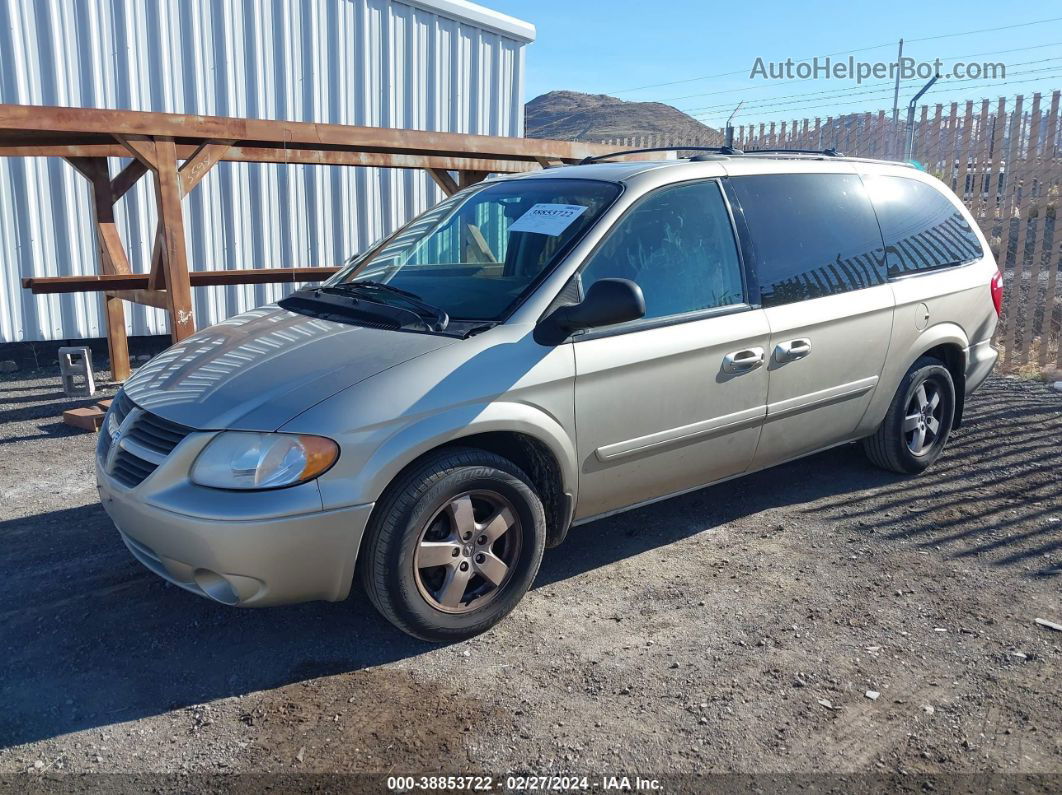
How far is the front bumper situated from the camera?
308cm

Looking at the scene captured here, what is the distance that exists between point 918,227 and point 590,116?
241ft

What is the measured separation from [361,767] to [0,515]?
3243 mm

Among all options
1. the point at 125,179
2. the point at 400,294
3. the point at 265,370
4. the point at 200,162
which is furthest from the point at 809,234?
the point at 125,179

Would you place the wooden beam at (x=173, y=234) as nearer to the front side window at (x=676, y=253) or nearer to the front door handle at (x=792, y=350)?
the front side window at (x=676, y=253)

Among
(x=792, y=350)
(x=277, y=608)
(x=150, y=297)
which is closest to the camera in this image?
(x=277, y=608)

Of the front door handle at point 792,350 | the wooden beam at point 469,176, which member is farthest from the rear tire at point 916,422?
the wooden beam at point 469,176

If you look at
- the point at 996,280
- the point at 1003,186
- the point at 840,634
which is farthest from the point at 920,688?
the point at 1003,186

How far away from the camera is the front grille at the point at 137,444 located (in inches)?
131

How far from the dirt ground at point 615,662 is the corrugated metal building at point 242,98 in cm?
487

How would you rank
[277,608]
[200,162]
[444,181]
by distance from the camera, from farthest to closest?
[444,181] → [200,162] → [277,608]

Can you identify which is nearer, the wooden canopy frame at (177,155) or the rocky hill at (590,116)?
the wooden canopy frame at (177,155)

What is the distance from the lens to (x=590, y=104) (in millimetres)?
81000

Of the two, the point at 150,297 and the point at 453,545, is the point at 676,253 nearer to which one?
the point at 453,545

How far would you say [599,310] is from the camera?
353 centimetres
